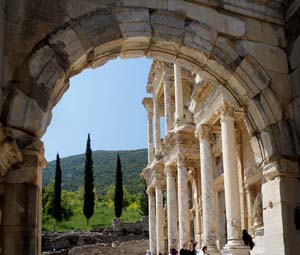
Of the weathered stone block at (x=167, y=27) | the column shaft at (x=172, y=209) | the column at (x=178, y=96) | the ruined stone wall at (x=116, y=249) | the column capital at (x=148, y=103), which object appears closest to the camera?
the weathered stone block at (x=167, y=27)

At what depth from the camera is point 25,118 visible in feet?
19.7

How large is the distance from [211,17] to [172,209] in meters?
17.8

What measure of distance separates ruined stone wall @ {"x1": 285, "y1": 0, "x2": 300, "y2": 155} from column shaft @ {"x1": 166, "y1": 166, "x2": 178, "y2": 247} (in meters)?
16.9

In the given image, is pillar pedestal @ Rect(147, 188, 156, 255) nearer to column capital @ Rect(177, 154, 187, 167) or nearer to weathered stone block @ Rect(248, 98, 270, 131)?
column capital @ Rect(177, 154, 187, 167)

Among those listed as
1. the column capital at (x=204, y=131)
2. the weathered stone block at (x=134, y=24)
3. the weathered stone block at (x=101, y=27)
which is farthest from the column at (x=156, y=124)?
the weathered stone block at (x=101, y=27)

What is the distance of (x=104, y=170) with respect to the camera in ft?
344

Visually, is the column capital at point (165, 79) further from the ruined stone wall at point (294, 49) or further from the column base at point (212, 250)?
the ruined stone wall at point (294, 49)

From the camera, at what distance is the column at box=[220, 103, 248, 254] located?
50.2ft

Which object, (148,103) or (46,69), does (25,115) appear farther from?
(148,103)

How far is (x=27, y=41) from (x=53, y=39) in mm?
316

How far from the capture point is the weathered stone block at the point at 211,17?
7283mm

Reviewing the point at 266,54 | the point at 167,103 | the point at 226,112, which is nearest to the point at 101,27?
the point at 266,54

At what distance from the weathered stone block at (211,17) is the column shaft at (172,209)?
56.6 ft

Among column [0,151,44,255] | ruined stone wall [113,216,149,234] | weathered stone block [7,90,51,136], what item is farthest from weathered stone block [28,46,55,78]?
ruined stone wall [113,216,149,234]
